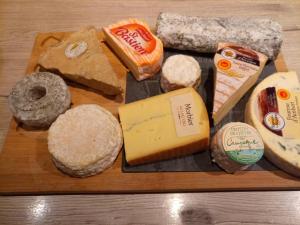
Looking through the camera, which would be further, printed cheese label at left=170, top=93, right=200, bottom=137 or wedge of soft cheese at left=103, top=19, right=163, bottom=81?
wedge of soft cheese at left=103, top=19, right=163, bottom=81

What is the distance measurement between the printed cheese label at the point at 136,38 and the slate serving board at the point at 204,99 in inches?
4.4

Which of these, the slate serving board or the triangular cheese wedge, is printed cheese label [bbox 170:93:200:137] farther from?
the triangular cheese wedge

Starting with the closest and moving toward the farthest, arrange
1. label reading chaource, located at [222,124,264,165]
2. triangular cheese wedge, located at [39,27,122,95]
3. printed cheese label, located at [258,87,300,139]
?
label reading chaource, located at [222,124,264,165], printed cheese label, located at [258,87,300,139], triangular cheese wedge, located at [39,27,122,95]

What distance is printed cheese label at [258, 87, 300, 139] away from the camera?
1.03 metres

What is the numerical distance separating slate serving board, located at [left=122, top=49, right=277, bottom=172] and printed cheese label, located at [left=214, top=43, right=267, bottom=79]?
100 millimetres

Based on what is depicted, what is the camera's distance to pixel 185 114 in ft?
3.38

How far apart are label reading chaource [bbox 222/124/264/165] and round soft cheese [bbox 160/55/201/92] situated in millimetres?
250

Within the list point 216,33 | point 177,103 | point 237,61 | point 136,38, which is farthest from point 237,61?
point 136,38

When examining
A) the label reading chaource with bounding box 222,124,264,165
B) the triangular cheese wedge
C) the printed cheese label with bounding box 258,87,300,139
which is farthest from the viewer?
the triangular cheese wedge

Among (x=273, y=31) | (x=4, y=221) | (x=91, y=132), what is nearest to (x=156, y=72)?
(x=91, y=132)

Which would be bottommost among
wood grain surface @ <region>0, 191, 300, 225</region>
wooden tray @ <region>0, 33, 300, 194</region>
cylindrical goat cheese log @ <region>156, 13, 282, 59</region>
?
wood grain surface @ <region>0, 191, 300, 225</region>

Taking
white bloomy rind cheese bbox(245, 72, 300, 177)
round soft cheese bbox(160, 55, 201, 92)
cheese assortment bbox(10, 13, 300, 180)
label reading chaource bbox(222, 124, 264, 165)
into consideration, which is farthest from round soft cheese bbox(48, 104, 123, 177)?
white bloomy rind cheese bbox(245, 72, 300, 177)

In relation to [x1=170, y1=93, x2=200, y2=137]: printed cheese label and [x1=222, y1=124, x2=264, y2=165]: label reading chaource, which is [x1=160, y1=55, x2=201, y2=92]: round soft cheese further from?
[x1=222, y1=124, x2=264, y2=165]: label reading chaource

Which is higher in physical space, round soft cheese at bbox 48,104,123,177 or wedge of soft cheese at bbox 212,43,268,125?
wedge of soft cheese at bbox 212,43,268,125
